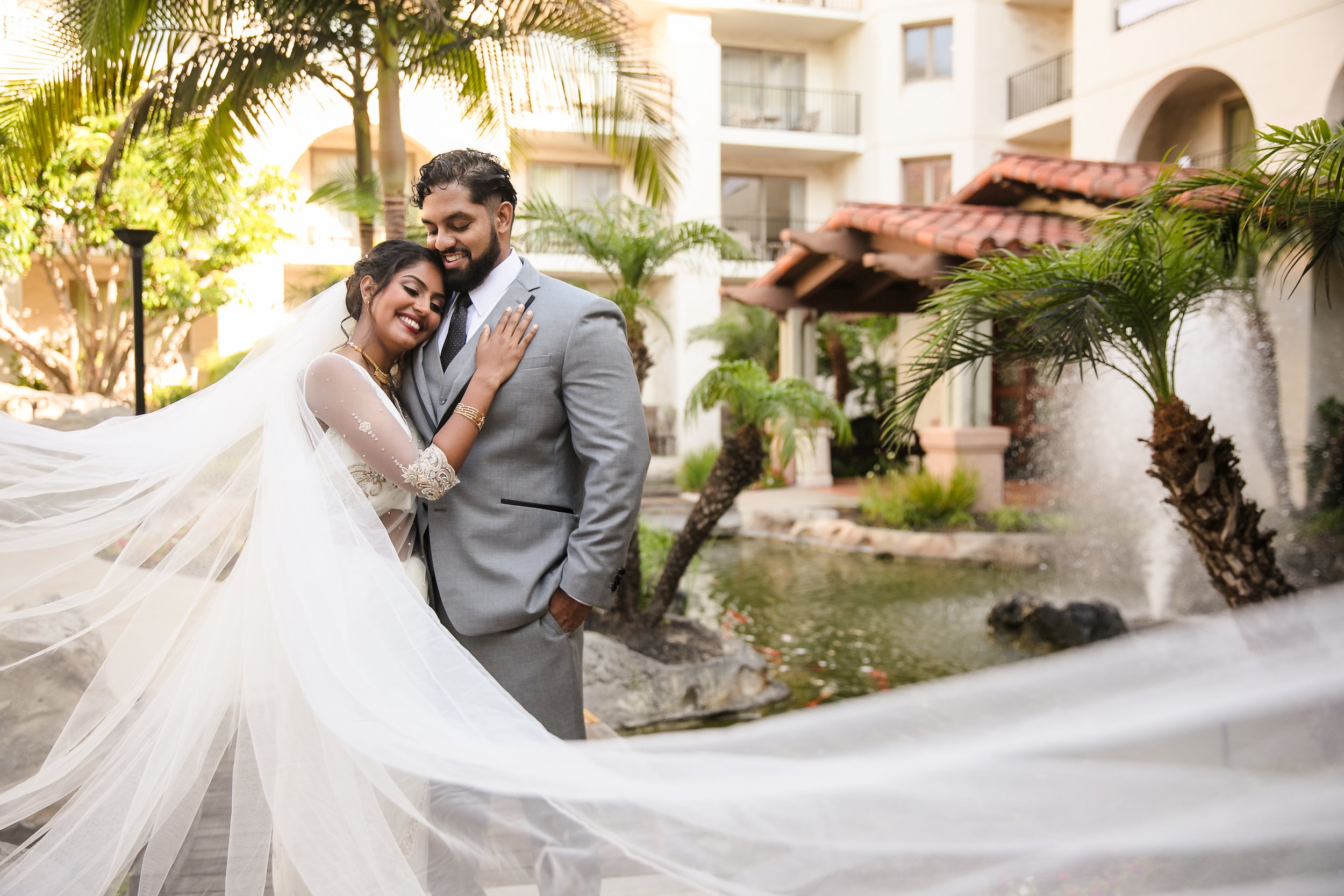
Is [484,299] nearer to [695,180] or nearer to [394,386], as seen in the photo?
[394,386]

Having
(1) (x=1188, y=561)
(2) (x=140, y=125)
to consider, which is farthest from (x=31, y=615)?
(1) (x=1188, y=561)

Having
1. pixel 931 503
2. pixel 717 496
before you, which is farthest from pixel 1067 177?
pixel 717 496

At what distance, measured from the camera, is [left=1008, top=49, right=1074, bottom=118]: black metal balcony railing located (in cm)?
2200

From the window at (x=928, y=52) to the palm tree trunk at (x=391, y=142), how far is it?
18906 millimetres

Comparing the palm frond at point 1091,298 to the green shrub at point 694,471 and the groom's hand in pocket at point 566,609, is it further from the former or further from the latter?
the green shrub at point 694,471

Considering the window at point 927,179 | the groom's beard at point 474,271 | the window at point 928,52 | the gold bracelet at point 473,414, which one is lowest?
the gold bracelet at point 473,414

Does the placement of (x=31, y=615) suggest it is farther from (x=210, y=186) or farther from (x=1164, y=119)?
(x=1164, y=119)

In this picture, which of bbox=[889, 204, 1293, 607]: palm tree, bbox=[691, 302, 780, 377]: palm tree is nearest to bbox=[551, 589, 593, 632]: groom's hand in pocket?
bbox=[889, 204, 1293, 607]: palm tree

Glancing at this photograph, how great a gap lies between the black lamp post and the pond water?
4.79 m

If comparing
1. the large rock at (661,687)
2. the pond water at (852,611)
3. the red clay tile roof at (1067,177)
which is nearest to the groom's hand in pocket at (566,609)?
the large rock at (661,687)

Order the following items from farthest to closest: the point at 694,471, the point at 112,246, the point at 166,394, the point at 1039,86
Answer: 1. the point at 1039,86
2. the point at 694,471
3. the point at 112,246
4. the point at 166,394

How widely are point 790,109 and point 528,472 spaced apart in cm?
2429

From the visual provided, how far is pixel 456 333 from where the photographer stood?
8.93ft

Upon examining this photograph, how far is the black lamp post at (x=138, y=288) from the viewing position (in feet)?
22.9
